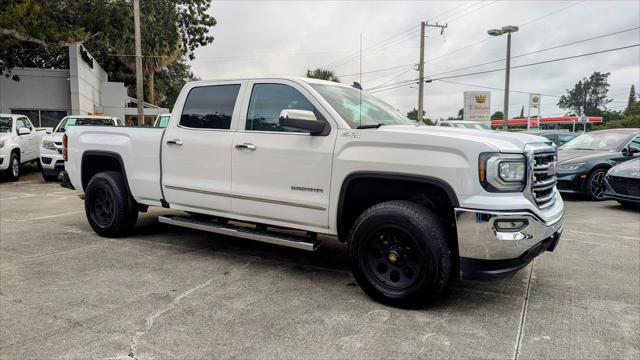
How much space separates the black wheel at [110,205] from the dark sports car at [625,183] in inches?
320

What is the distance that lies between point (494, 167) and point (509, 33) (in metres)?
24.4

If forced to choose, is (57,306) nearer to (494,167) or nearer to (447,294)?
(447,294)

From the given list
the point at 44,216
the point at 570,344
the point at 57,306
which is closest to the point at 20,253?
the point at 57,306

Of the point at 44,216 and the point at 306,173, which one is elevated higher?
the point at 306,173

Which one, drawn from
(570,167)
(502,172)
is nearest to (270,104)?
(502,172)

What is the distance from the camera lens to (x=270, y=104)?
4688 millimetres

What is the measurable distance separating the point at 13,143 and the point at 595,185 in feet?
48.0

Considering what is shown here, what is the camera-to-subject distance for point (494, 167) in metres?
3.45

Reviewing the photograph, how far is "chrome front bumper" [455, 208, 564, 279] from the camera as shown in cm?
342

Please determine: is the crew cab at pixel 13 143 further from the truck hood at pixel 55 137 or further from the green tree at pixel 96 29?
the green tree at pixel 96 29

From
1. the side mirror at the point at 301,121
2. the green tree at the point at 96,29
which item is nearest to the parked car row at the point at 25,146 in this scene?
the green tree at the point at 96,29

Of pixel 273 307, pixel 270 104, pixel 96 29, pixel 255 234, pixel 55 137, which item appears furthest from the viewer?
pixel 96 29

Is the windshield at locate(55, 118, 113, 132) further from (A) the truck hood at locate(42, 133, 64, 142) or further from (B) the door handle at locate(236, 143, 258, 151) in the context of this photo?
(B) the door handle at locate(236, 143, 258, 151)

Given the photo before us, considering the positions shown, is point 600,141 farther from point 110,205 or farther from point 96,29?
point 96,29
